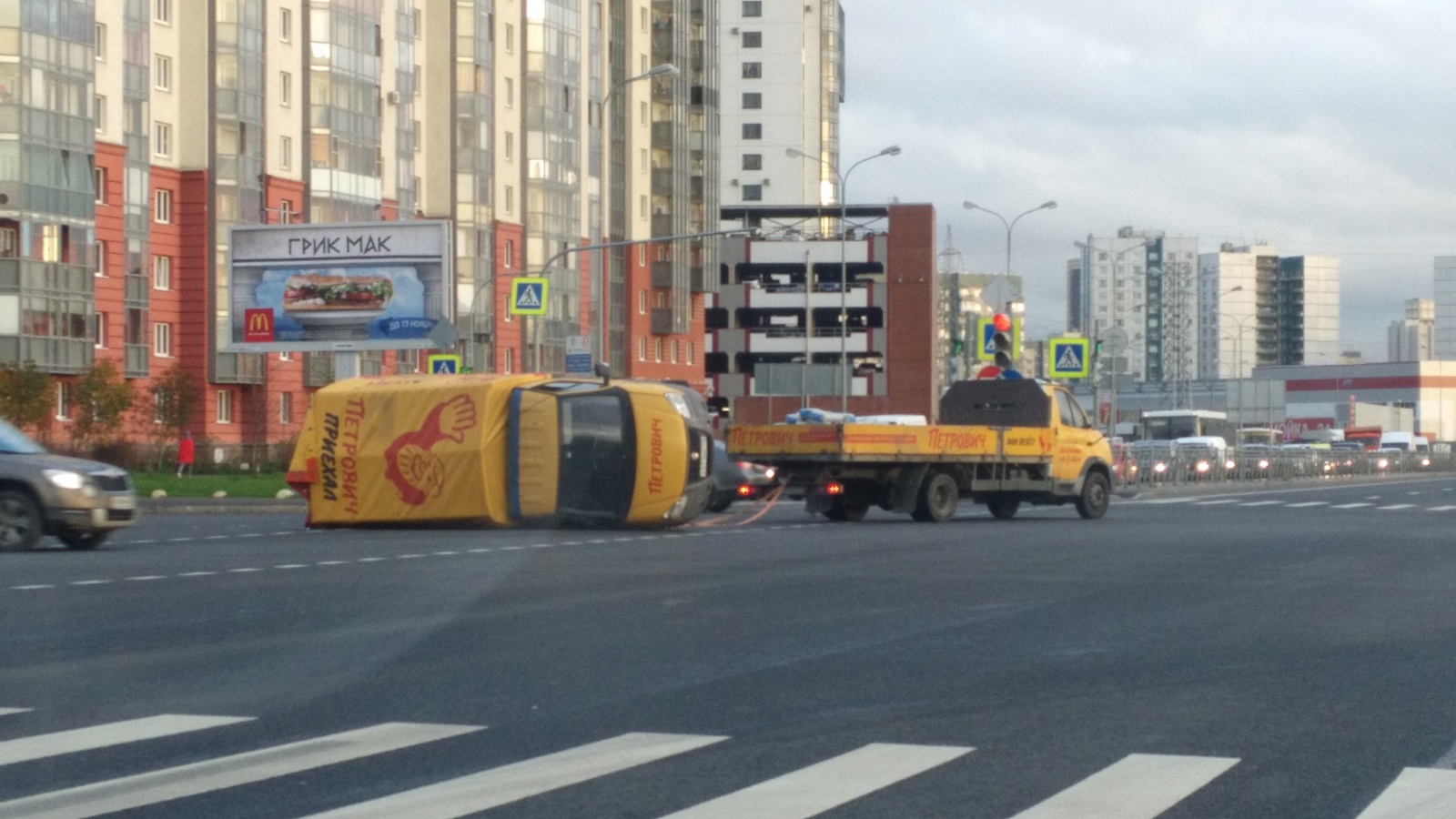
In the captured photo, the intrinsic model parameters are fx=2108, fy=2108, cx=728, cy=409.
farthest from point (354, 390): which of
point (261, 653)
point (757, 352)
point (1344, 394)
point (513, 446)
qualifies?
point (1344, 394)

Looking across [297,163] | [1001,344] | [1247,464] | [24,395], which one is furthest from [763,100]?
[1001,344]

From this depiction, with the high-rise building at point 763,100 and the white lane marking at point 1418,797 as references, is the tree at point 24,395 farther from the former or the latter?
the high-rise building at point 763,100

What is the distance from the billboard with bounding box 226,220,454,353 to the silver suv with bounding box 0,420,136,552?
68.3 feet

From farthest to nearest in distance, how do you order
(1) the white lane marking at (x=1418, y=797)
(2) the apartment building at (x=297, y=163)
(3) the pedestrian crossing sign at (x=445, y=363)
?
(2) the apartment building at (x=297, y=163) → (3) the pedestrian crossing sign at (x=445, y=363) → (1) the white lane marking at (x=1418, y=797)

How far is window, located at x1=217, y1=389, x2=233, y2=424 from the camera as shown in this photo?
219 ft

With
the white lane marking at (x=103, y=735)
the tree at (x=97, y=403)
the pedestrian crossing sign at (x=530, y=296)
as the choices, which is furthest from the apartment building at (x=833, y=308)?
the white lane marking at (x=103, y=735)

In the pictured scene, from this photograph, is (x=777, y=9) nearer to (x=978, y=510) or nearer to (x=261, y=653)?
(x=978, y=510)

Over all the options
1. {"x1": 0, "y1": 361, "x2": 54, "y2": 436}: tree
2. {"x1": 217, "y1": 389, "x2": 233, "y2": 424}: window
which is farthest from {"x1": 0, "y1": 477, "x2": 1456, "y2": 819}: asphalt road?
{"x1": 217, "y1": 389, "x2": 233, "y2": 424}: window

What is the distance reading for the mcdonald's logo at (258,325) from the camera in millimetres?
45438

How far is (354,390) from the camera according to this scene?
29.9 meters

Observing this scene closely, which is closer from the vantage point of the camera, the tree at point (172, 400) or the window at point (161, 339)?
the tree at point (172, 400)

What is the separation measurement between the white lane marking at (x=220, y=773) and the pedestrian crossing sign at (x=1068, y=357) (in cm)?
3934

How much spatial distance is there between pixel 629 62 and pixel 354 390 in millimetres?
64402

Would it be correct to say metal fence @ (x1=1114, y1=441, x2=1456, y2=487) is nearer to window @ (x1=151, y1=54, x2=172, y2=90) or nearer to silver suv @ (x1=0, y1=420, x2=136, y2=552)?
silver suv @ (x1=0, y1=420, x2=136, y2=552)
